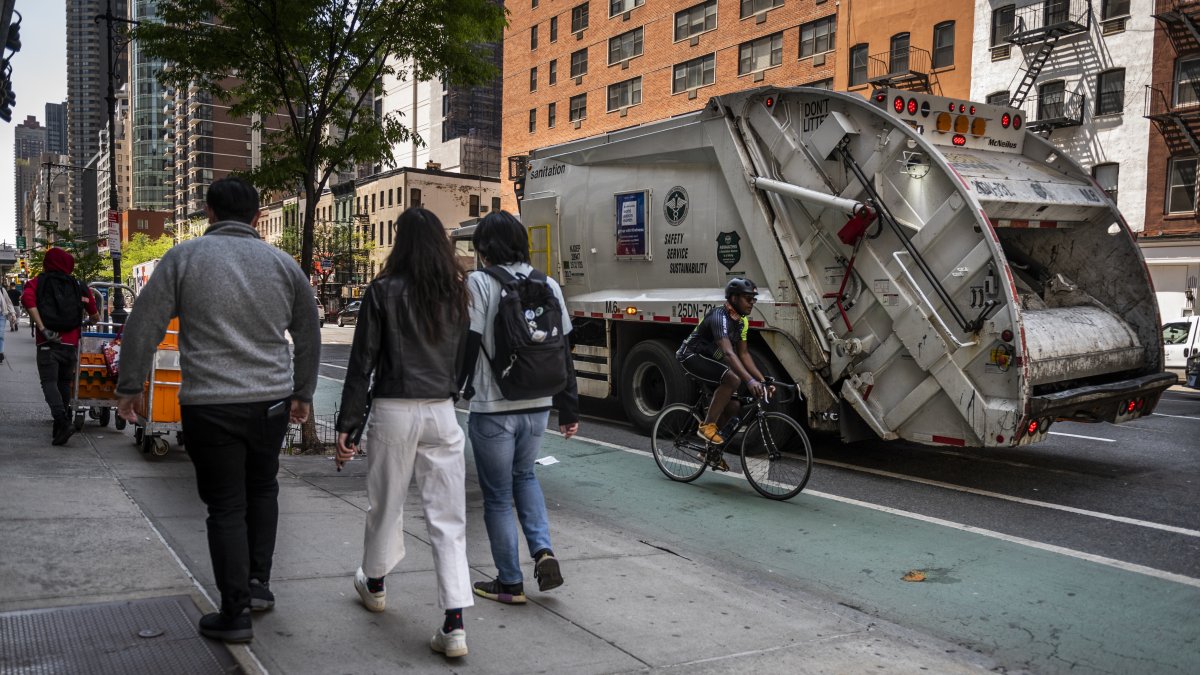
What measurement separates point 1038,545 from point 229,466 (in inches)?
204

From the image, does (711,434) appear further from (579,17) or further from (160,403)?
(579,17)

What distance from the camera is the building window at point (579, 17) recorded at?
168ft

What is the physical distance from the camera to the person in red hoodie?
8.70m

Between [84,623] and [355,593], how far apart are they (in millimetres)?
1173

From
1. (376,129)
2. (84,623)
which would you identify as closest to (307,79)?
(376,129)

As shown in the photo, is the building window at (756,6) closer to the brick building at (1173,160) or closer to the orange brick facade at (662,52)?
the orange brick facade at (662,52)

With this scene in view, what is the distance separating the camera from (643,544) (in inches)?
238

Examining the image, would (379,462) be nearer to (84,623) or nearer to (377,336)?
(377,336)

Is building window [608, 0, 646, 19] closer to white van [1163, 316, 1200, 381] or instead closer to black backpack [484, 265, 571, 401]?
white van [1163, 316, 1200, 381]

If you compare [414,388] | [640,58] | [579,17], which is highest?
[579,17]

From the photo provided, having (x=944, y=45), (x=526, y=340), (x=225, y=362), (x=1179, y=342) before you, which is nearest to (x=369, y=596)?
(x=225, y=362)

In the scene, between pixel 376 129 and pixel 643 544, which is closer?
pixel 643 544

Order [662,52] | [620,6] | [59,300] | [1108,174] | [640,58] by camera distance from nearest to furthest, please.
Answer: [59,300], [1108,174], [662,52], [640,58], [620,6]

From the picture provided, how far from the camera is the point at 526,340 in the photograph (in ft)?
14.5
